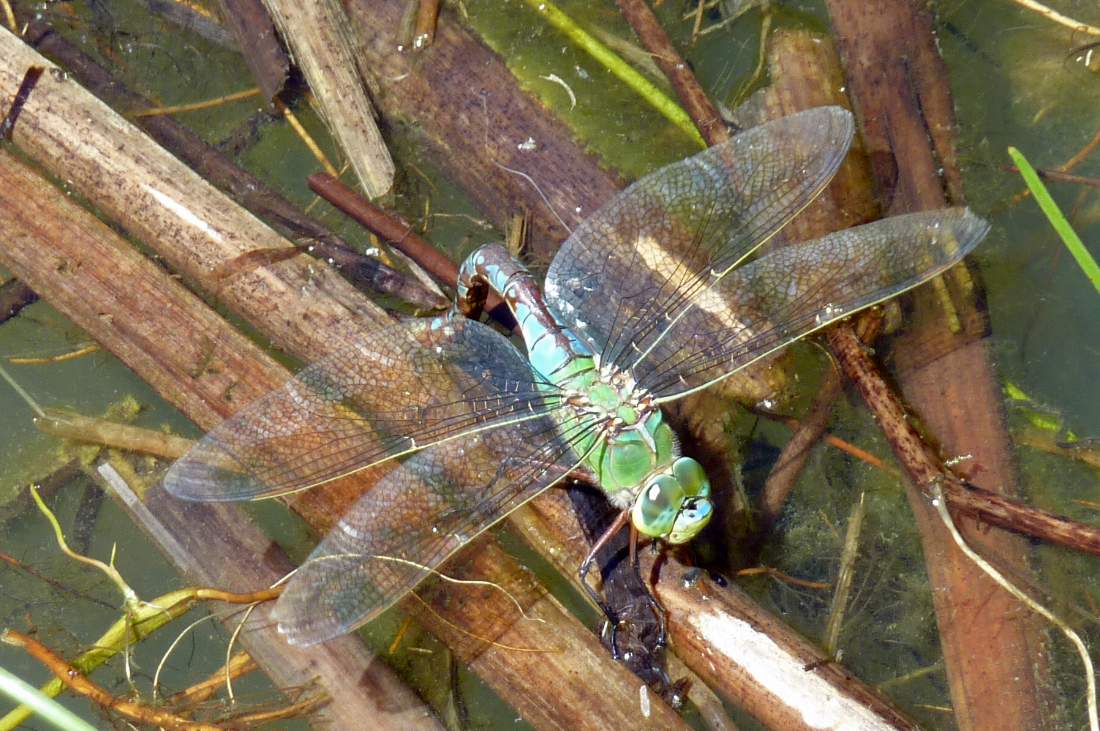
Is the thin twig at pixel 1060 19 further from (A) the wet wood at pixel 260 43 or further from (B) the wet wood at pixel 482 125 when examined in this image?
(A) the wet wood at pixel 260 43

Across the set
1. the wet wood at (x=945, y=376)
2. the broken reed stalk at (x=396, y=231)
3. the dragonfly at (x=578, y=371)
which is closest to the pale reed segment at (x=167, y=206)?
the dragonfly at (x=578, y=371)

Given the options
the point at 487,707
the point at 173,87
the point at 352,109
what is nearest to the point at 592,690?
the point at 487,707

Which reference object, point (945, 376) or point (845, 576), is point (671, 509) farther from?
point (945, 376)

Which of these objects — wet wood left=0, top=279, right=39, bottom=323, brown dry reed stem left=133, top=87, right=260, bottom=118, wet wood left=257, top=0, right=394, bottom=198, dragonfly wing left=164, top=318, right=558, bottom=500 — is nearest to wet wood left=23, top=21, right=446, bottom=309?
brown dry reed stem left=133, top=87, right=260, bottom=118

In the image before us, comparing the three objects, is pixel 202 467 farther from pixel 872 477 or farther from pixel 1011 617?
pixel 1011 617

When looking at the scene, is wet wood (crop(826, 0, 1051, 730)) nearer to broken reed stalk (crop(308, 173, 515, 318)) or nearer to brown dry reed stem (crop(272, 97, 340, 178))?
broken reed stalk (crop(308, 173, 515, 318))

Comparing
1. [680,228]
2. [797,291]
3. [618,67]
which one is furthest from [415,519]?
[618,67]
